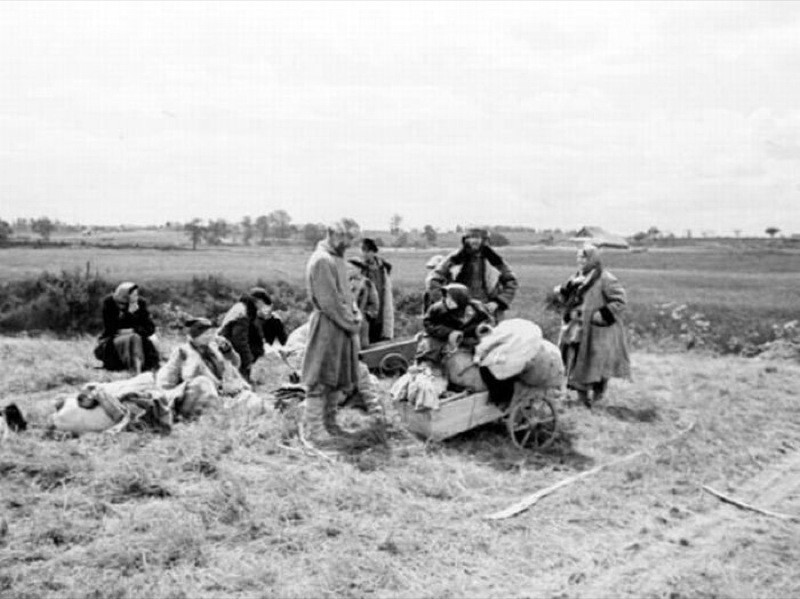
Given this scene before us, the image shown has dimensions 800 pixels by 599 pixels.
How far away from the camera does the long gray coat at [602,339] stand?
27.7 feet

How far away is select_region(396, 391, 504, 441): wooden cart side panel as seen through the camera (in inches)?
252

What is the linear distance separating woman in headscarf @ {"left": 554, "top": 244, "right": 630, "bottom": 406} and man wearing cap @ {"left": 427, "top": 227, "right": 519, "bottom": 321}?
98cm

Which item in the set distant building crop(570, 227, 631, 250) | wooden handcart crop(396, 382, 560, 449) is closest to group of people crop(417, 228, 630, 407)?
wooden handcart crop(396, 382, 560, 449)

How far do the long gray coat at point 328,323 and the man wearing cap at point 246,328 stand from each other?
5.88ft

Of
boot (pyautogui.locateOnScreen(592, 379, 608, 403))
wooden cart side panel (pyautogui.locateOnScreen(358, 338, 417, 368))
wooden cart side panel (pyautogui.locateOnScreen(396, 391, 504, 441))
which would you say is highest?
wooden cart side panel (pyautogui.locateOnScreen(358, 338, 417, 368))

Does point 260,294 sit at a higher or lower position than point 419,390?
higher

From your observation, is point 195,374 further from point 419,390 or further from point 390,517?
point 390,517

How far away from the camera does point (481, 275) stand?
8.21 m

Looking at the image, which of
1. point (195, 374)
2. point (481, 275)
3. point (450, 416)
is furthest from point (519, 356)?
point (195, 374)

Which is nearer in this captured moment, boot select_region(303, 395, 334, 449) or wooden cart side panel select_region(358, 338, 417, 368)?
boot select_region(303, 395, 334, 449)

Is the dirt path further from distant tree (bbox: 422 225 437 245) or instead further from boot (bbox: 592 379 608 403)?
distant tree (bbox: 422 225 437 245)

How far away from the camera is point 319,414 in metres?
6.88

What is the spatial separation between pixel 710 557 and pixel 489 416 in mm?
2602

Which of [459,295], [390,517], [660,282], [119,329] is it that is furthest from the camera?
[660,282]
